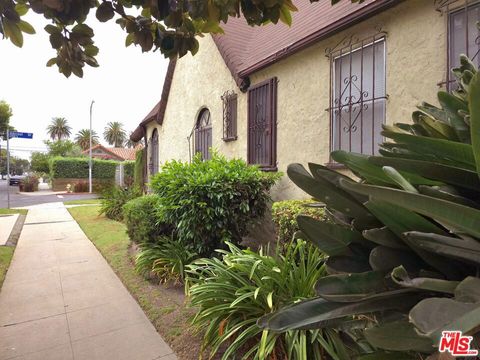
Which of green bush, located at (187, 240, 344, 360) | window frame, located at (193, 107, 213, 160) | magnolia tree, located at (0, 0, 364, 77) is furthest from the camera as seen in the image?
window frame, located at (193, 107, 213, 160)

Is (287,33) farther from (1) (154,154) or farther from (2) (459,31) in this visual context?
(1) (154,154)

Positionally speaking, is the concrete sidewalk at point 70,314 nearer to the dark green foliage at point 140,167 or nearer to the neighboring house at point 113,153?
the dark green foliage at point 140,167

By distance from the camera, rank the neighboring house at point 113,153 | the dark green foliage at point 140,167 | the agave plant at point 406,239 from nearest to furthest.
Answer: the agave plant at point 406,239 < the dark green foliage at point 140,167 < the neighboring house at point 113,153

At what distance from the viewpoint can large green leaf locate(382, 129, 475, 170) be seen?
1268mm

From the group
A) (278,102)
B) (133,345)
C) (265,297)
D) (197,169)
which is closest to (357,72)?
(278,102)

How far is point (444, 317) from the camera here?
882mm

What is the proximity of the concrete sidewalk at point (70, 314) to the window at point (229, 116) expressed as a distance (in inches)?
151

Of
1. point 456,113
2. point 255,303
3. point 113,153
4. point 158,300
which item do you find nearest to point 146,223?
point 158,300

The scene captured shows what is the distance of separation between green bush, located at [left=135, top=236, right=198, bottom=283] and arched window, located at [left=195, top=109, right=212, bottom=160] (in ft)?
13.4

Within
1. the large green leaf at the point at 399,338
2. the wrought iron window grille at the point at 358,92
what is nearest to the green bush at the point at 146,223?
the wrought iron window grille at the point at 358,92

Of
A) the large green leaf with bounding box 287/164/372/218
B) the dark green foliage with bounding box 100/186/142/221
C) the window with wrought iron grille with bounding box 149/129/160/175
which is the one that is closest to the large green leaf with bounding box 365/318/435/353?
the large green leaf with bounding box 287/164/372/218

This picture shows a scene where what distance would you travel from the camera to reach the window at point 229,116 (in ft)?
26.1

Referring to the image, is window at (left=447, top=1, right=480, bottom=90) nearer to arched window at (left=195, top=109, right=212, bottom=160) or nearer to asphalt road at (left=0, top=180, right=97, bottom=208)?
arched window at (left=195, top=109, right=212, bottom=160)

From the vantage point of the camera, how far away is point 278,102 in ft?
21.7
